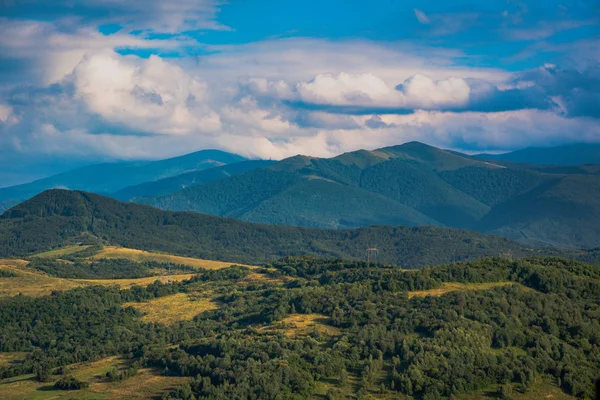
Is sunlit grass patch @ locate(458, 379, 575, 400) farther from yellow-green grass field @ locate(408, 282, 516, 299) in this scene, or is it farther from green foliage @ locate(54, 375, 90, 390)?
green foliage @ locate(54, 375, 90, 390)

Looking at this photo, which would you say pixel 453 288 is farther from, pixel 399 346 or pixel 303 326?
pixel 399 346

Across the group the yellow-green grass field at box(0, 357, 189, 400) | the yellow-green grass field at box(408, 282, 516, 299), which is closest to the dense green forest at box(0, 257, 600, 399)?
the yellow-green grass field at box(408, 282, 516, 299)

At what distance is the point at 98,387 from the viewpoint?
153500 millimetres

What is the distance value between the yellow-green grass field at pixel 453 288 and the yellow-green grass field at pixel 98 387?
203 ft

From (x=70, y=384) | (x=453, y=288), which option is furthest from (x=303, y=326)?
(x=70, y=384)

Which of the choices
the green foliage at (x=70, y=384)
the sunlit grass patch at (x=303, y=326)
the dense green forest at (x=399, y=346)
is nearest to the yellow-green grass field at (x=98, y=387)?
the green foliage at (x=70, y=384)

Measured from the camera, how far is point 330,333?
173625mm

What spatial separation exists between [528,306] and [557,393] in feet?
127

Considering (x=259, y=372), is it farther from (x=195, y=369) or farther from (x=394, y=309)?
(x=394, y=309)

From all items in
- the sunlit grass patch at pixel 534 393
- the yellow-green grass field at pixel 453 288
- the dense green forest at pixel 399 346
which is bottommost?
the sunlit grass patch at pixel 534 393

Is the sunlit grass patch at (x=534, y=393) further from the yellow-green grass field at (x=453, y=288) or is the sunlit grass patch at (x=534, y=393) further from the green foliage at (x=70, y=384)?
the green foliage at (x=70, y=384)

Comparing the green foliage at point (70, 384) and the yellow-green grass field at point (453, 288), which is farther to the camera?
the yellow-green grass field at point (453, 288)

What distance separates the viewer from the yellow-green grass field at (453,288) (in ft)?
622

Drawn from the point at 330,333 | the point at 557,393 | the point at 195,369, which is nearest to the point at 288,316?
the point at 330,333
